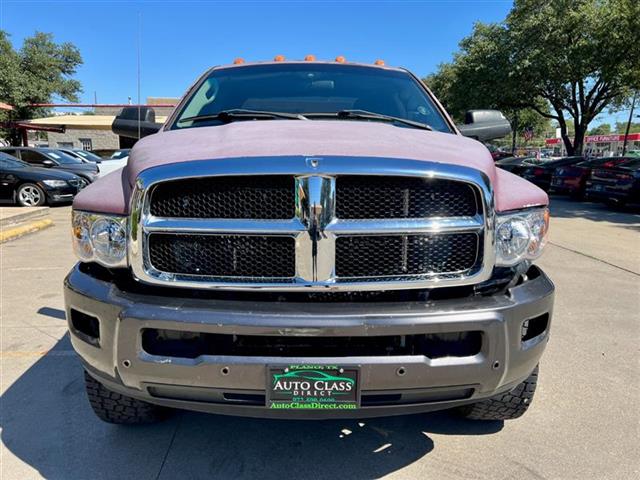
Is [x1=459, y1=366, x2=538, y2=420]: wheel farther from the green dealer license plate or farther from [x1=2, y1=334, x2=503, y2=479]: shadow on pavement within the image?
the green dealer license plate

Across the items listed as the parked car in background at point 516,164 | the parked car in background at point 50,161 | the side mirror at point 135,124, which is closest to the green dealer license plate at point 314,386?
the side mirror at point 135,124

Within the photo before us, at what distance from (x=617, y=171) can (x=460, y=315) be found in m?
13.8

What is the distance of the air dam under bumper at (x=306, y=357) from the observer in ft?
6.15

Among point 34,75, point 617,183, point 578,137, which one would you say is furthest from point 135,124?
point 34,75

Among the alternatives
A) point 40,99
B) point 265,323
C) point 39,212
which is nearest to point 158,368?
point 265,323

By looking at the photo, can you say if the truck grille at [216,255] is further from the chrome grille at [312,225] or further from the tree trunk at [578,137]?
the tree trunk at [578,137]

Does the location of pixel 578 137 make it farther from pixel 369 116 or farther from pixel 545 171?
pixel 369 116

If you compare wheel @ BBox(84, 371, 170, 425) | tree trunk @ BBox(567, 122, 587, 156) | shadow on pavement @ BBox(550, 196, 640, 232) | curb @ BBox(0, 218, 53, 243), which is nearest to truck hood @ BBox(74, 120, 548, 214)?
wheel @ BBox(84, 371, 170, 425)

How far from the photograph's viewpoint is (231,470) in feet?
7.86

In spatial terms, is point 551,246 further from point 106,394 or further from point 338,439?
point 106,394

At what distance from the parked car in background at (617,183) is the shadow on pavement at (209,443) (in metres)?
12.5

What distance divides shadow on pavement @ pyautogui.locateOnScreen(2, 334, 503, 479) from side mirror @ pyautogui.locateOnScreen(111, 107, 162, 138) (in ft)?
6.19

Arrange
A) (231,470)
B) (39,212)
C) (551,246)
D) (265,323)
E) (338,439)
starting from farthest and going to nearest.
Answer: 1. (39,212)
2. (551,246)
3. (338,439)
4. (231,470)
5. (265,323)

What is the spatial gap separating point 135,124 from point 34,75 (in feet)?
114
